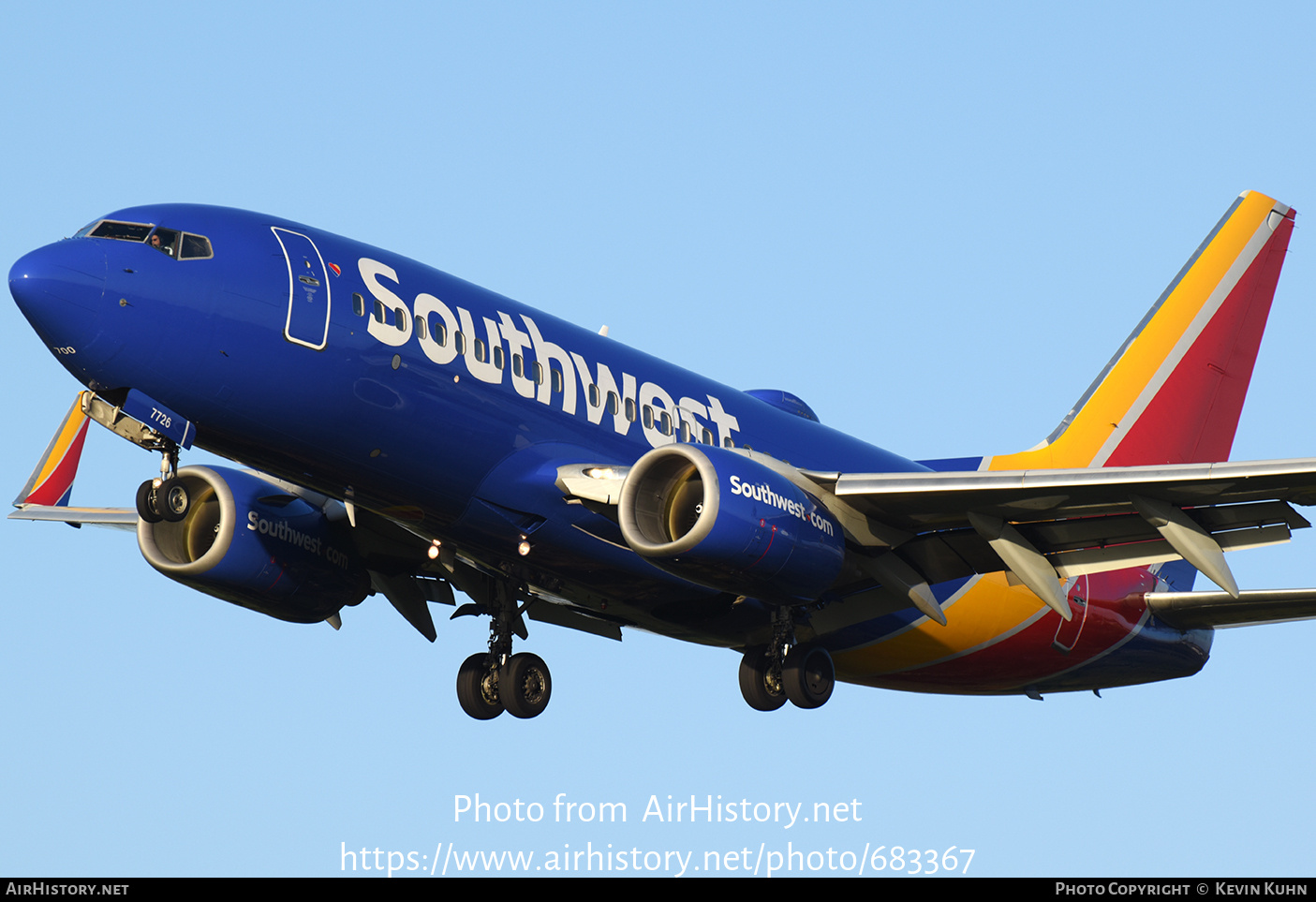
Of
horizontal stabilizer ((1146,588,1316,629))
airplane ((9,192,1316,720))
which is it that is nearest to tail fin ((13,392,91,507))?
airplane ((9,192,1316,720))

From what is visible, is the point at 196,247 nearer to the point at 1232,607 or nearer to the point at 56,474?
the point at 56,474

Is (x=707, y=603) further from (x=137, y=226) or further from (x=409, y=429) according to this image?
(x=137, y=226)

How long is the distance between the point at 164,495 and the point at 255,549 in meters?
4.91

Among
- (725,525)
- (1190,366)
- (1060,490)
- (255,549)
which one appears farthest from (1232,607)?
(255,549)

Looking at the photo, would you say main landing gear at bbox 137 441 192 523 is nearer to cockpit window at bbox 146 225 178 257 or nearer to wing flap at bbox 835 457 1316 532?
cockpit window at bbox 146 225 178 257

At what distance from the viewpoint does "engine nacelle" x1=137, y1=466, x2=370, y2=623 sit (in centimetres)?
2484

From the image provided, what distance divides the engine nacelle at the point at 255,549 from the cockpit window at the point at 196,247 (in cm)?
598

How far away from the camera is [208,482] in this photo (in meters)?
24.9

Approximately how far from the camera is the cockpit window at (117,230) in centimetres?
1952

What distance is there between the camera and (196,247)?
1969cm

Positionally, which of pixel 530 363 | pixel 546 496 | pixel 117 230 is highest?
pixel 530 363

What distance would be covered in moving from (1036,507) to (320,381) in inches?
389

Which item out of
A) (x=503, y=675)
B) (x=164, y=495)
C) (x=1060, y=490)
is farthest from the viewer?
(x=503, y=675)
